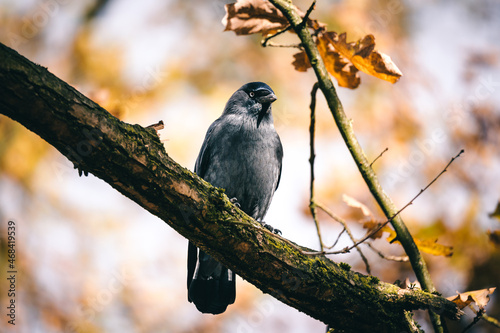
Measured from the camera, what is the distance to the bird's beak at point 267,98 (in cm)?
485

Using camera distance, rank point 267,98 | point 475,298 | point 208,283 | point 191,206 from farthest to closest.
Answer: point 267,98 < point 208,283 < point 475,298 < point 191,206

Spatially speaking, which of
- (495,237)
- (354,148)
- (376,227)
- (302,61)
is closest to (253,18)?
(302,61)

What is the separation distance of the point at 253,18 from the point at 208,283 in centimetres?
281

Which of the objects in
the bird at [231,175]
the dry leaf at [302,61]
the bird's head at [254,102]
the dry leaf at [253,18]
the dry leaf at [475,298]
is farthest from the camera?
the bird's head at [254,102]

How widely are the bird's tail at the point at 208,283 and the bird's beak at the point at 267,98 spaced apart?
6.16ft

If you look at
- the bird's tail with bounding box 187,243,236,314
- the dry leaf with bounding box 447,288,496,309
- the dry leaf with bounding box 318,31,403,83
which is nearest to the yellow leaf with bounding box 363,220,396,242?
the dry leaf with bounding box 447,288,496,309

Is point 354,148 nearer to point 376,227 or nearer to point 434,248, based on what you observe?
point 376,227

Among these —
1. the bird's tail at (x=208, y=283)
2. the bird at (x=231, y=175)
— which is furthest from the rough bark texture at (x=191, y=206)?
the bird's tail at (x=208, y=283)

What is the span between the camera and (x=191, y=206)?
2.50 m

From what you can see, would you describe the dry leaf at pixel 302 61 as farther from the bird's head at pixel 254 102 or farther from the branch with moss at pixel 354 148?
the bird's head at pixel 254 102

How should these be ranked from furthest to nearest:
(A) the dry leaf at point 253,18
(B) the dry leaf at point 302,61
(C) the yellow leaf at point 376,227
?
(B) the dry leaf at point 302,61, (C) the yellow leaf at point 376,227, (A) the dry leaf at point 253,18

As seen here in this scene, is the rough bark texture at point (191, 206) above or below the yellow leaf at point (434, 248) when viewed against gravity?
below

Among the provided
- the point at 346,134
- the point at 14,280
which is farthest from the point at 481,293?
the point at 14,280

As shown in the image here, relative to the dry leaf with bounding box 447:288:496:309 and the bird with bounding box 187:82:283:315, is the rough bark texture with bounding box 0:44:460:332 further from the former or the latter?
the bird with bounding box 187:82:283:315
